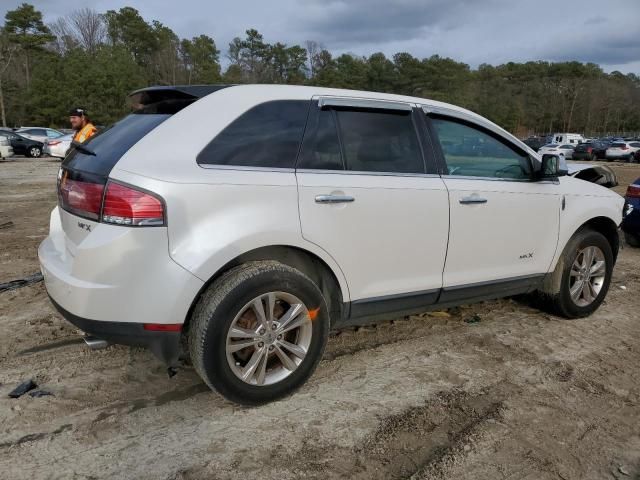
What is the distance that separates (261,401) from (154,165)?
1.40 meters

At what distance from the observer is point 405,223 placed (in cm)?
327

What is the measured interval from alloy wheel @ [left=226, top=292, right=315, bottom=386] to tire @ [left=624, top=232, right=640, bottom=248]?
6.40 m

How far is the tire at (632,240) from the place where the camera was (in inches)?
296

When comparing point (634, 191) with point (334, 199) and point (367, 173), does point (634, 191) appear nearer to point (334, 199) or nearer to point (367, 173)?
point (367, 173)

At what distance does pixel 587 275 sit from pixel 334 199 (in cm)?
271

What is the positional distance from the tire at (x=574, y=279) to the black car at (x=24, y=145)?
26.8m

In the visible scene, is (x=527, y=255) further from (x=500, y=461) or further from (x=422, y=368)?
(x=500, y=461)

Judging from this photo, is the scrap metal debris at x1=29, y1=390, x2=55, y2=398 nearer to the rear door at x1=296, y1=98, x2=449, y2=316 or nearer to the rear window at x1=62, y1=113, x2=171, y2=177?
the rear window at x1=62, y1=113, x2=171, y2=177

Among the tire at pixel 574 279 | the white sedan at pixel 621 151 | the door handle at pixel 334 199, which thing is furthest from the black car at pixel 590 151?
the door handle at pixel 334 199

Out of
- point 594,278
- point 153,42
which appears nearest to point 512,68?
point 153,42

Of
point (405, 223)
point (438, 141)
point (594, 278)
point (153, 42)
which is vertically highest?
point (153, 42)

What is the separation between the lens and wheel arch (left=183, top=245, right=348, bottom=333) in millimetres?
2760

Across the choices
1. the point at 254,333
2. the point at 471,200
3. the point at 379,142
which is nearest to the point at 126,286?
the point at 254,333

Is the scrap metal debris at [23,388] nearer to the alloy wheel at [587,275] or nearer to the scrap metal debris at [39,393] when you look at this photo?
the scrap metal debris at [39,393]
